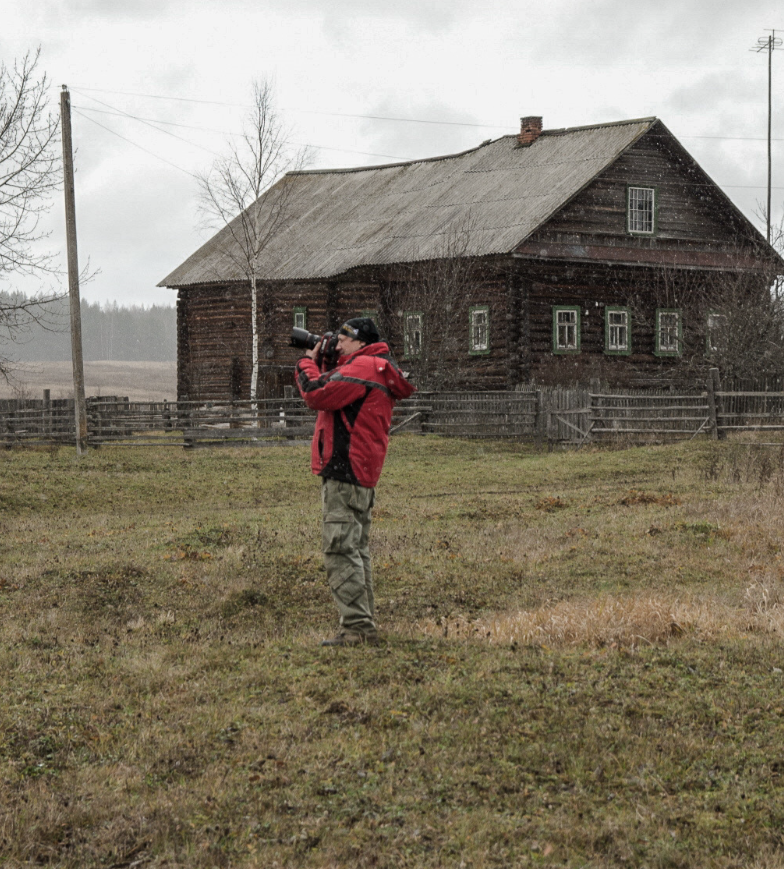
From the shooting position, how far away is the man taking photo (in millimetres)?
7070

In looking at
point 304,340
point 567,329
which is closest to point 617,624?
point 304,340

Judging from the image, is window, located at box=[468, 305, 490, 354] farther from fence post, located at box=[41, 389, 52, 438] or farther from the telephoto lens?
the telephoto lens

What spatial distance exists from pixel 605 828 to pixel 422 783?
87 cm

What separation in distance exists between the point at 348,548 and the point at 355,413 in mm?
885

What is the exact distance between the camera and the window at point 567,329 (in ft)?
100

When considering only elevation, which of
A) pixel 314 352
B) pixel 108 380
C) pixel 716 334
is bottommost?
pixel 108 380

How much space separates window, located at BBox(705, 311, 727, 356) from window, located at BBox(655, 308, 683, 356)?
0.96 meters

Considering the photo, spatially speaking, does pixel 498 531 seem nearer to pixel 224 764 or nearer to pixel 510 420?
pixel 224 764

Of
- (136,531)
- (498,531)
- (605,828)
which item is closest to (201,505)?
(136,531)

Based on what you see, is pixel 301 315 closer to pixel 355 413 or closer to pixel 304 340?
pixel 304 340

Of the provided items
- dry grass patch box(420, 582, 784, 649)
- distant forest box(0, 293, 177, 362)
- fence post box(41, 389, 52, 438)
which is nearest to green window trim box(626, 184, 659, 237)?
fence post box(41, 389, 52, 438)

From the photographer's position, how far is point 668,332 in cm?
3212

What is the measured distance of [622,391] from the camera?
1179 inches

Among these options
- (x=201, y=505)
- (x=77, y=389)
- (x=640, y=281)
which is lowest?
(x=201, y=505)
